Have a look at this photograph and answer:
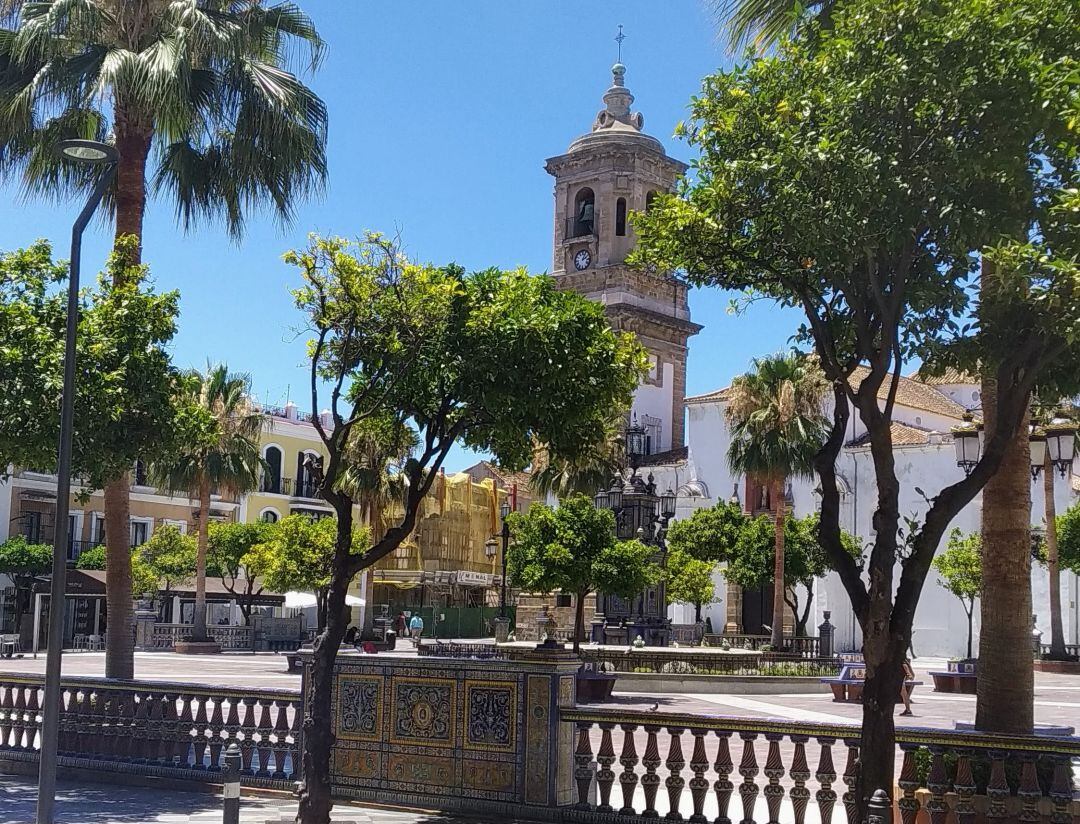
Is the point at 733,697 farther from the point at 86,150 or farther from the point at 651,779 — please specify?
the point at 86,150

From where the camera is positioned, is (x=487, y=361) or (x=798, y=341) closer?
(x=798, y=341)

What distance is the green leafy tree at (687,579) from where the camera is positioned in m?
36.6

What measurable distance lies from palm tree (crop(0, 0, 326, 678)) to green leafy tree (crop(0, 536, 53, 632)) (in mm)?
30226

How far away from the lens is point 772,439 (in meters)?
33.0

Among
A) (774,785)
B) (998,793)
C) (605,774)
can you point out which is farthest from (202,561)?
(998,793)

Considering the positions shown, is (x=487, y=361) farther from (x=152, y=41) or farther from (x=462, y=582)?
(x=462, y=582)

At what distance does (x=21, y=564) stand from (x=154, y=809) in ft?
116

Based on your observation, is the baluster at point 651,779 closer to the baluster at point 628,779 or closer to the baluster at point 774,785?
the baluster at point 628,779

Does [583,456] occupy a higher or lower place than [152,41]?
lower

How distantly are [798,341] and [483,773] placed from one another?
4.55 metres

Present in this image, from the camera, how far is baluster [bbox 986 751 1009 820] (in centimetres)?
806

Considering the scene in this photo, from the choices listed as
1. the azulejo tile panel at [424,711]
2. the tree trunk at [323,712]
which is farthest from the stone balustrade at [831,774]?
the tree trunk at [323,712]

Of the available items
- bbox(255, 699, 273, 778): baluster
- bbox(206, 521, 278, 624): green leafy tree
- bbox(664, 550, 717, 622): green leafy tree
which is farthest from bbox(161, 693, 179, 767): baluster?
bbox(206, 521, 278, 624): green leafy tree

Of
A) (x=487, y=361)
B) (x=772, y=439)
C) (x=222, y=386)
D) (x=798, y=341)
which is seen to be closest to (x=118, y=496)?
(x=487, y=361)
